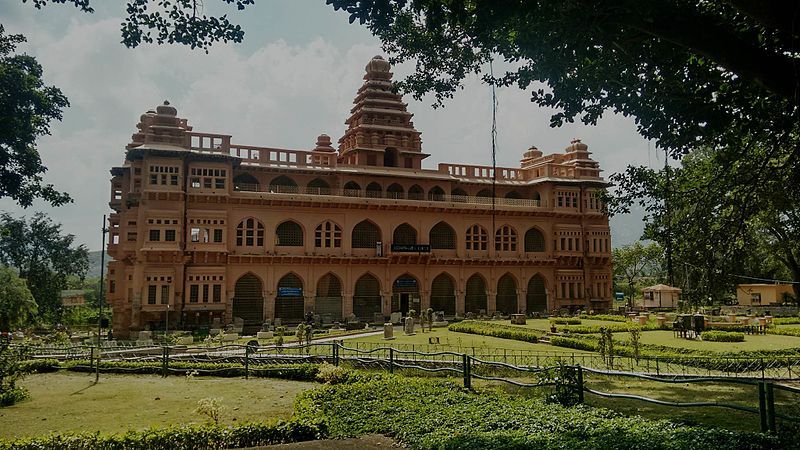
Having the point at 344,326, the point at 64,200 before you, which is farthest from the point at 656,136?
the point at 344,326

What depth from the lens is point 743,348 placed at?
71.1 ft

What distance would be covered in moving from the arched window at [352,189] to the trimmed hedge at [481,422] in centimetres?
2818

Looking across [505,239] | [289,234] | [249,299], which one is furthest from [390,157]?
[249,299]

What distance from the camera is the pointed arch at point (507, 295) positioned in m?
45.5

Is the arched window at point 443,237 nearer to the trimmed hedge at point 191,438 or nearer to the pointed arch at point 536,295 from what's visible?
the pointed arch at point 536,295

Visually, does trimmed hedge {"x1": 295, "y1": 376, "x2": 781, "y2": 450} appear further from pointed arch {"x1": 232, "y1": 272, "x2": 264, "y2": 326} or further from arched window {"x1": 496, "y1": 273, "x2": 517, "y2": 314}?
arched window {"x1": 496, "y1": 273, "x2": 517, "y2": 314}

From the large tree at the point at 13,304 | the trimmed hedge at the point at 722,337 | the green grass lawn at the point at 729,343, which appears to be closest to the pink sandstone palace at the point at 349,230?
the large tree at the point at 13,304

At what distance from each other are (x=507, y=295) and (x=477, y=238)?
5.35m

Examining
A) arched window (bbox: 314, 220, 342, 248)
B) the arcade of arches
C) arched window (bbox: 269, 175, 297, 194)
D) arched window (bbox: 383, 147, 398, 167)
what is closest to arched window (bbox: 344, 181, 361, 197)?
arched window (bbox: 314, 220, 342, 248)

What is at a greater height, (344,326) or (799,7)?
(799,7)

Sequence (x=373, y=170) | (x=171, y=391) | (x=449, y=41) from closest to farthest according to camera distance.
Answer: (x=449, y=41), (x=171, y=391), (x=373, y=170)

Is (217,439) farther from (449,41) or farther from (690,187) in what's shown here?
(690,187)

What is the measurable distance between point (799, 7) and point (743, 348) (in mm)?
18007

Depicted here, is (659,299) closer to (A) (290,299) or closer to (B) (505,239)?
(B) (505,239)
